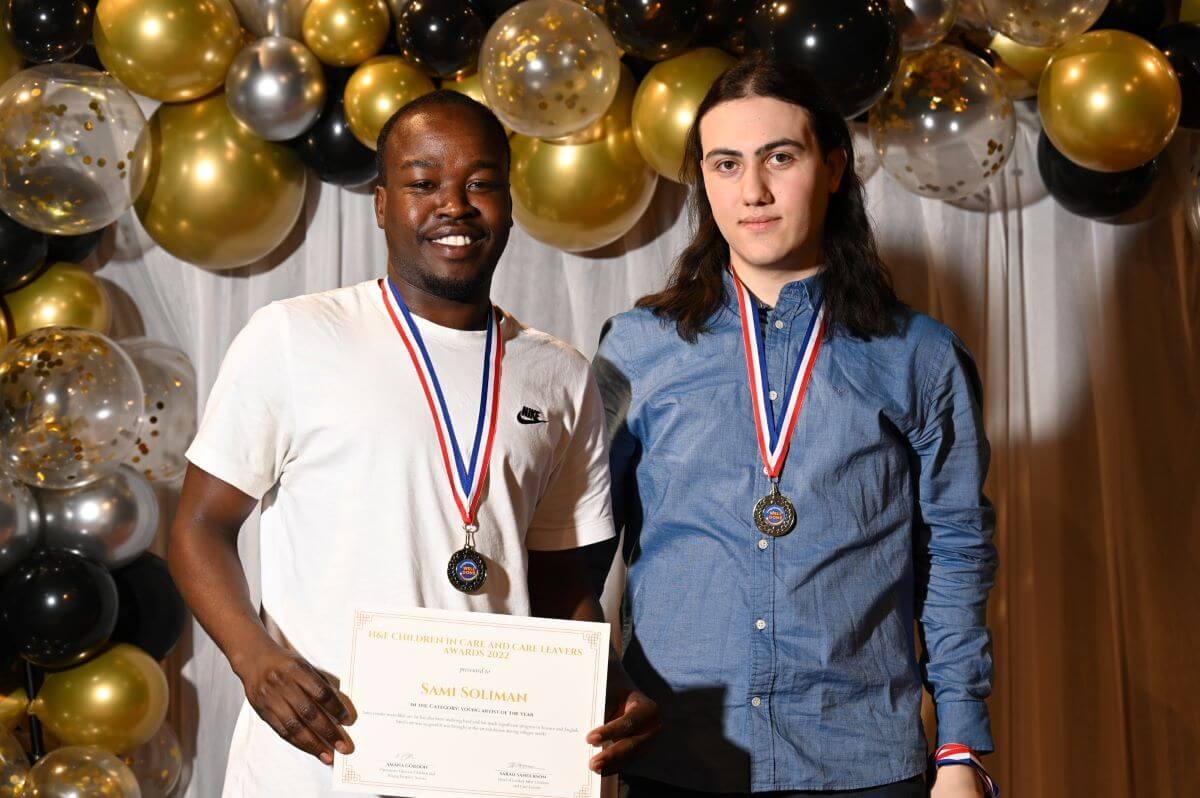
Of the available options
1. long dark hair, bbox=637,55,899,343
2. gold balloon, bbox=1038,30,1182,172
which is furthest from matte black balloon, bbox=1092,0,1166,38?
long dark hair, bbox=637,55,899,343

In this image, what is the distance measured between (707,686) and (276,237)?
1903mm

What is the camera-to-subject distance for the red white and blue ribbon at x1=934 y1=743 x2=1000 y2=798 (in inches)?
84.9

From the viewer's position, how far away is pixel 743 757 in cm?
207

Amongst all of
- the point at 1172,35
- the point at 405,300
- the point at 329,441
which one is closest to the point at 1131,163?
the point at 1172,35

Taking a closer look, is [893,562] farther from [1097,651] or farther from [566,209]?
[1097,651]

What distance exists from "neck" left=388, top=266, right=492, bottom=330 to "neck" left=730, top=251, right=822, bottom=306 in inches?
20.3

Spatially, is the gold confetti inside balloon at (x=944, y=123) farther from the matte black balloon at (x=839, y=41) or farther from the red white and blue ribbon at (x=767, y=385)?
the red white and blue ribbon at (x=767, y=385)

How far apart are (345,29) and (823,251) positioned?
1.57m

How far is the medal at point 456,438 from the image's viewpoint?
187cm

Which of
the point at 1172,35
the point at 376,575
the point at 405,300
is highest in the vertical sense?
the point at 1172,35

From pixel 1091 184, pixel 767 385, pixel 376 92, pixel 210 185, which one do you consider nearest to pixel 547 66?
pixel 376 92

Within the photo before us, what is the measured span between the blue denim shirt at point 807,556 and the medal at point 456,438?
38 centimetres

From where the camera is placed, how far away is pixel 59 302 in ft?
10.9

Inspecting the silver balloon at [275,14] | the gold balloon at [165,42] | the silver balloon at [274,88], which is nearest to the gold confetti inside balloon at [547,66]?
the silver balloon at [274,88]
